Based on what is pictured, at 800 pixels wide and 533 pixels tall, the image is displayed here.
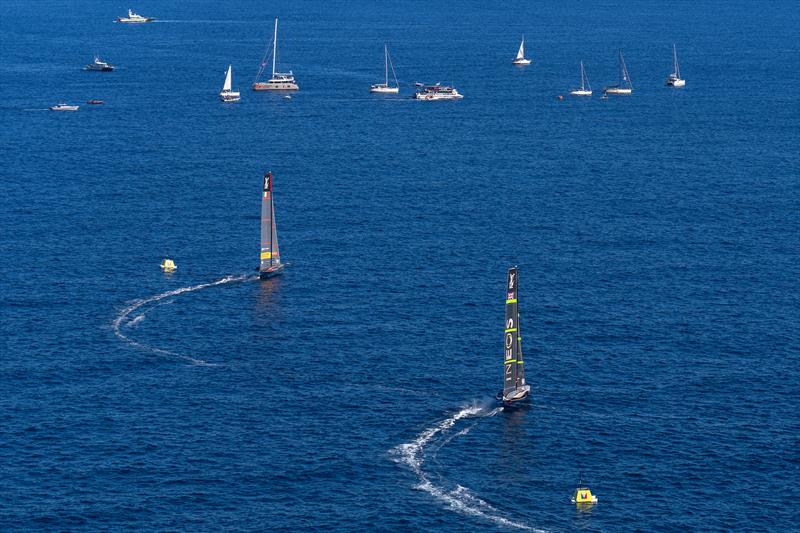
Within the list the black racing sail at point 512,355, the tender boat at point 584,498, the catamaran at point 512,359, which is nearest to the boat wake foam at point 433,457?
the catamaran at point 512,359

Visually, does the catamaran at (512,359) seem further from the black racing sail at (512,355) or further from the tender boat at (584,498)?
the tender boat at (584,498)

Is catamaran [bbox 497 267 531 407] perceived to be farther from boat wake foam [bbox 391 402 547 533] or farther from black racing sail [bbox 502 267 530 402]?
boat wake foam [bbox 391 402 547 533]

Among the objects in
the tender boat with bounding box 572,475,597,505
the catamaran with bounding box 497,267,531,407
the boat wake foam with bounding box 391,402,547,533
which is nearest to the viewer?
the boat wake foam with bounding box 391,402,547,533

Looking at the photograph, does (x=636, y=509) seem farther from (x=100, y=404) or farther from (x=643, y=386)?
(x=100, y=404)

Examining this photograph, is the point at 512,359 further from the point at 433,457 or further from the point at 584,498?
the point at 584,498

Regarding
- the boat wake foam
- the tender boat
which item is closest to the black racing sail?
the boat wake foam

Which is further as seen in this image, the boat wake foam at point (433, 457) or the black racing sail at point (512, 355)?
the black racing sail at point (512, 355)

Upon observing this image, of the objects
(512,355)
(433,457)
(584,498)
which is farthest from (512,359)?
(584,498)
